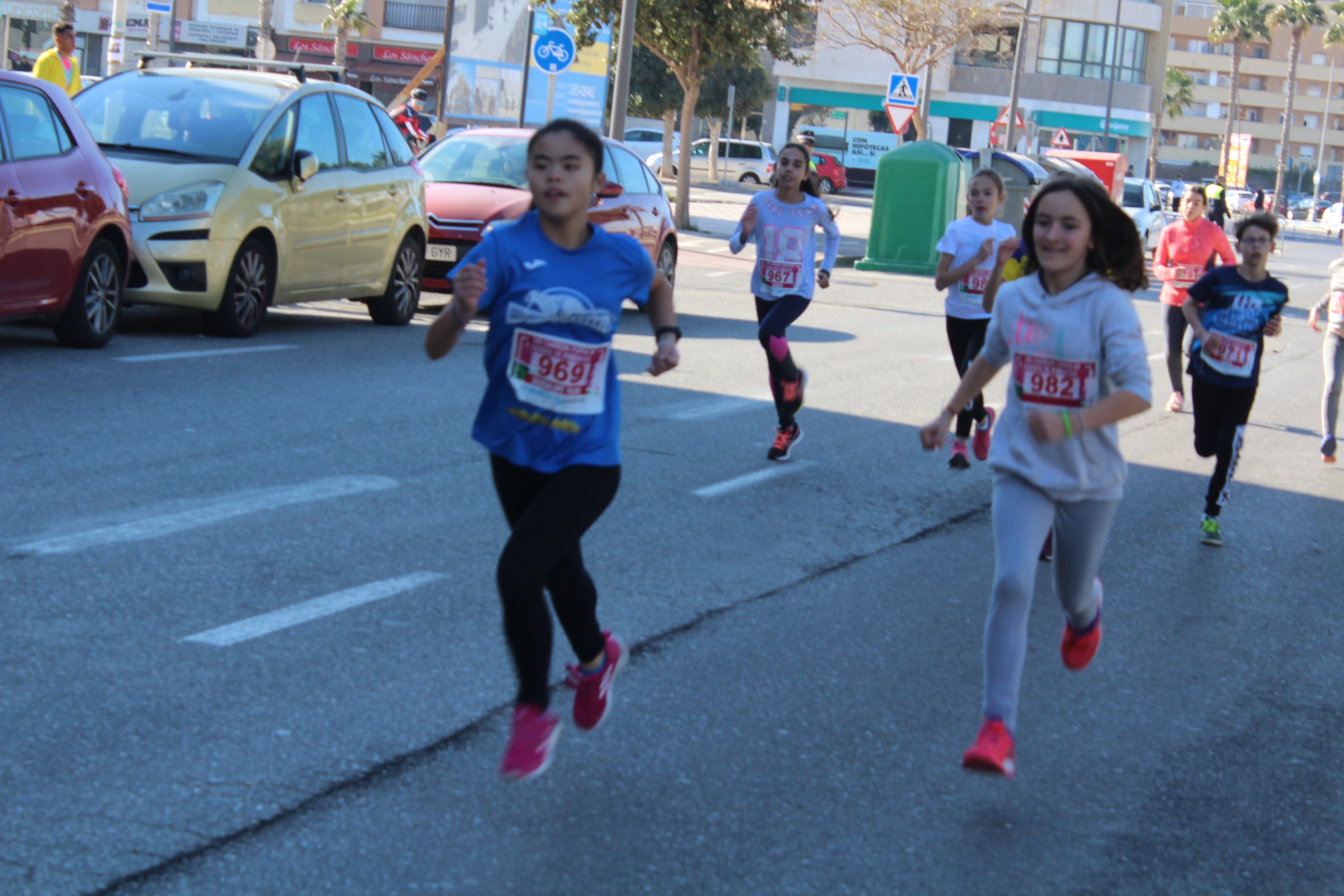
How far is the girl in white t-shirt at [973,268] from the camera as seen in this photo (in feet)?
27.7

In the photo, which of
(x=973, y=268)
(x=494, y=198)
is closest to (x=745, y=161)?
(x=494, y=198)

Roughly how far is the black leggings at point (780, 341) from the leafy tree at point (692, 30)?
1893cm

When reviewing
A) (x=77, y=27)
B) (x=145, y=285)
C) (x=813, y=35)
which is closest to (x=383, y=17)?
(x=77, y=27)

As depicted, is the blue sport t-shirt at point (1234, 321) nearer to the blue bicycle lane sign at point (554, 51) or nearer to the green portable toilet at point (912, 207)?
the blue bicycle lane sign at point (554, 51)

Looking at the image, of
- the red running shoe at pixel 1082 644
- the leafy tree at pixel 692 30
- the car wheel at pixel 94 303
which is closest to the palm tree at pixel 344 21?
the leafy tree at pixel 692 30

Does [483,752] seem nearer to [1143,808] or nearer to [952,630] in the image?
[1143,808]

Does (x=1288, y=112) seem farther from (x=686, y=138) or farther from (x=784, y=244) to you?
(x=784, y=244)

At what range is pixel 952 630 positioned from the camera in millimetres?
5758

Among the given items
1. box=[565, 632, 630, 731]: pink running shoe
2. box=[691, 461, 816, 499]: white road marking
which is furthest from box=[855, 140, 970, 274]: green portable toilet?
box=[565, 632, 630, 731]: pink running shoe

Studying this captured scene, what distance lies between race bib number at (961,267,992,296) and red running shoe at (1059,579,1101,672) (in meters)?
4.09

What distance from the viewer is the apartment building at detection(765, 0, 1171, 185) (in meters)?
69.3

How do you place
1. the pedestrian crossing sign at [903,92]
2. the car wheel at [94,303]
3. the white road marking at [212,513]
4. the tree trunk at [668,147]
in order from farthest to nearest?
the tree trunk at [668,147] → the pedestrian crossing sign at [903,92] → the car wheel at [94,303] → the white road marking at [212,513]

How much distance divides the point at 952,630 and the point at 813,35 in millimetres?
63869

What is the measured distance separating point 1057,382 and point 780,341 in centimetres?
471
